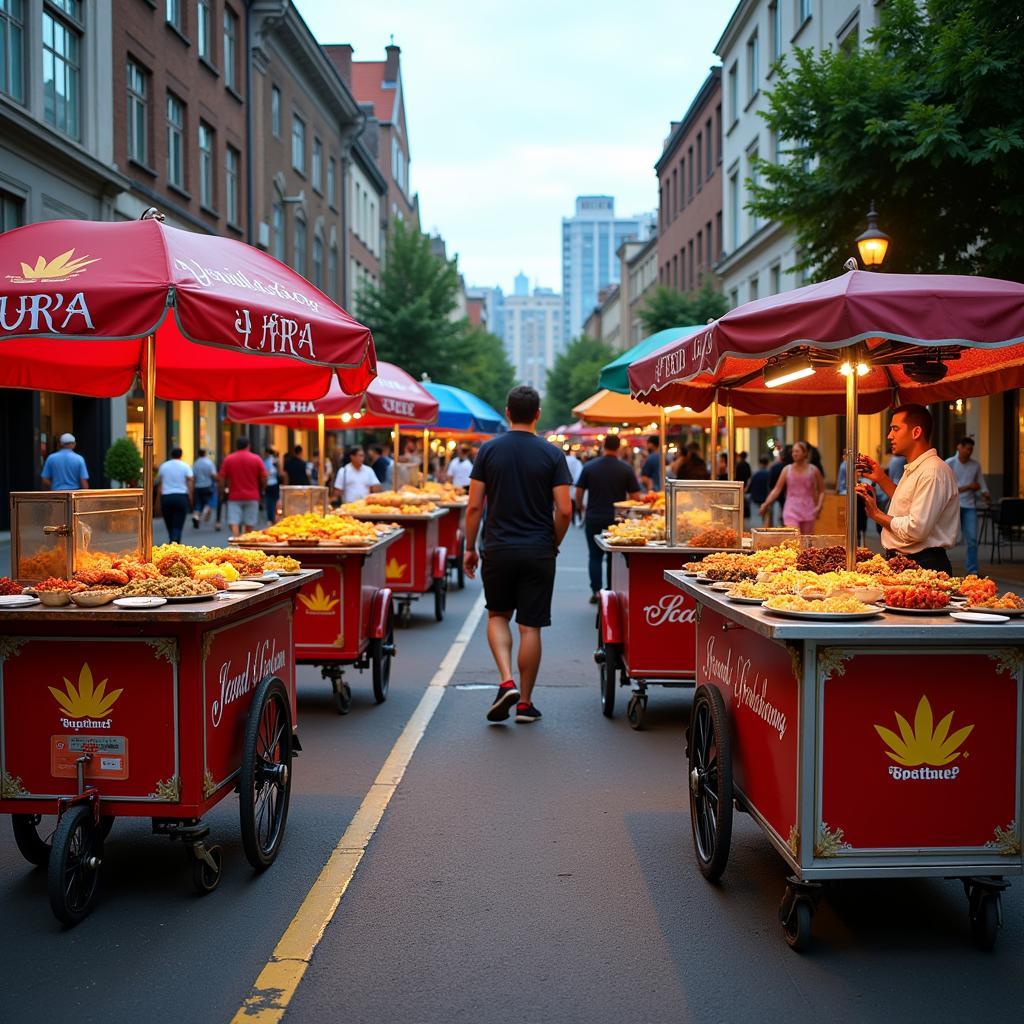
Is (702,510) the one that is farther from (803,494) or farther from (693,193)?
(693,193)

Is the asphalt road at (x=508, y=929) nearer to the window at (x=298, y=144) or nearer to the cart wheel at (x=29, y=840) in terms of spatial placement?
the cart wheel at (x=29, y=840)

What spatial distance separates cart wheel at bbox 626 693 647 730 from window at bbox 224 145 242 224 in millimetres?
26237

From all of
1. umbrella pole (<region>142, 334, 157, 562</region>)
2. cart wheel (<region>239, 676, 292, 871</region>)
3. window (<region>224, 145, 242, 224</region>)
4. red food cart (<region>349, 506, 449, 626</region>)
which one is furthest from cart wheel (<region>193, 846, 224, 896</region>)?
window (<region>224, 145, 242, 224</region>)

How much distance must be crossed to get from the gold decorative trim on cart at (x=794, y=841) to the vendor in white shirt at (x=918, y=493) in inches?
98.2

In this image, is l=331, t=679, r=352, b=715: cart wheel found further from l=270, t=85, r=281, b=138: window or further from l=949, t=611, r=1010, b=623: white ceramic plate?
l=270, t=85, r=281, b=138: window

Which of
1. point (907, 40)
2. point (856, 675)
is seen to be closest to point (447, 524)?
point (907, 40)

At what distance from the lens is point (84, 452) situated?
2303 centimetres

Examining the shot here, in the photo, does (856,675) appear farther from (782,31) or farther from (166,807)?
(782,31)

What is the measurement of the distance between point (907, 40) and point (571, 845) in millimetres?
14206

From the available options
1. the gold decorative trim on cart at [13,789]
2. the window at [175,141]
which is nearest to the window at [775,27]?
the window at [175,141]

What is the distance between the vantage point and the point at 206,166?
30.1 m

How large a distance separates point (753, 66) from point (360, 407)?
3080 cm

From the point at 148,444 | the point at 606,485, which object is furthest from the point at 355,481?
the point at 148,444

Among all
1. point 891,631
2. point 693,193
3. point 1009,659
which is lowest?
point 1009,659
